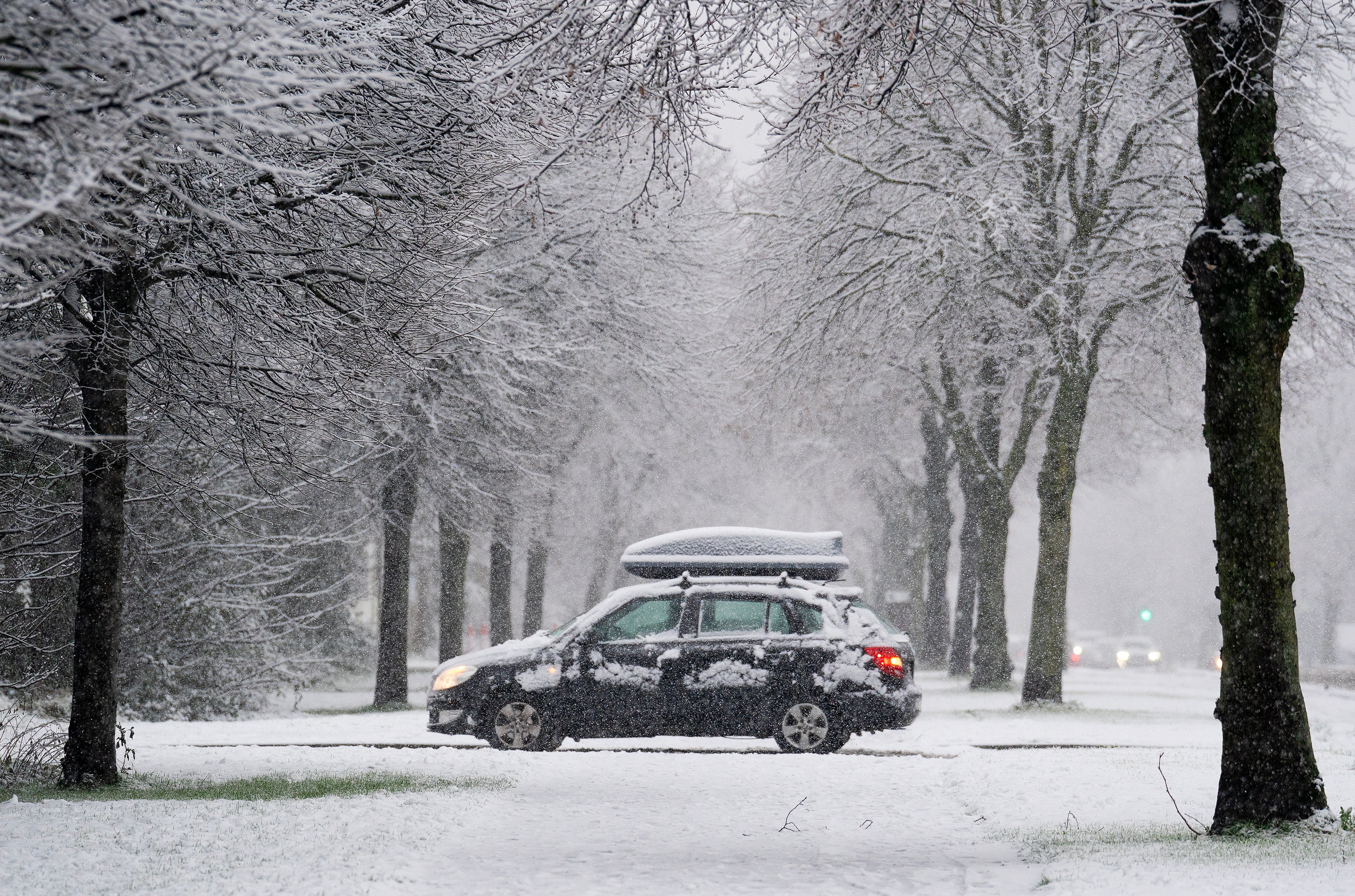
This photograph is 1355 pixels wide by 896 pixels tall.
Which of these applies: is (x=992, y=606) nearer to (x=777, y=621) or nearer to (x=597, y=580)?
(x=777, y=621)

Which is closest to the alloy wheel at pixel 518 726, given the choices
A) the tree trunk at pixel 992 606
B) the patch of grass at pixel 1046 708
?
the patch of grass at pixel 1046 708

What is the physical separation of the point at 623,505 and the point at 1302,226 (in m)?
20.0

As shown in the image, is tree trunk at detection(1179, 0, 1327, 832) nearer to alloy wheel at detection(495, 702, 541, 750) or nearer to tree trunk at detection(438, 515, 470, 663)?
alloy wheel at detection(495, 702, 541, 750)

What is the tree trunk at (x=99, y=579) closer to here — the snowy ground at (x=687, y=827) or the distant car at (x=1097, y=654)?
the snowy ground at (x=687, y=827)

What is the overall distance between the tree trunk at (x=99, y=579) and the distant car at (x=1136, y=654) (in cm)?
4845

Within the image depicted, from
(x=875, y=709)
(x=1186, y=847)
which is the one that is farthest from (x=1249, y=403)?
(x=875, y=709)

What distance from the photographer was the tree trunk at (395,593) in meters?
20.8

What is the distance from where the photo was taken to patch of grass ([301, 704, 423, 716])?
2017 cm

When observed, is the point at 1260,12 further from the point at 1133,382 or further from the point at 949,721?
the point at 1133,382

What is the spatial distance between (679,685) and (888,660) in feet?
6.83

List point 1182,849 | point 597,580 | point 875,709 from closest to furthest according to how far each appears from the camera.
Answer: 1. point 1182,849
2. point 875,709
3. point 597,580

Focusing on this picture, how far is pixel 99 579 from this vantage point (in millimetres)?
9797

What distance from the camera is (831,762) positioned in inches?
470

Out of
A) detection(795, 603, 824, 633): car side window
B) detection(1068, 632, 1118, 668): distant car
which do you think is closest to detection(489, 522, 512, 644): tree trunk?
detection(795, 603, 824, 633): car side window
